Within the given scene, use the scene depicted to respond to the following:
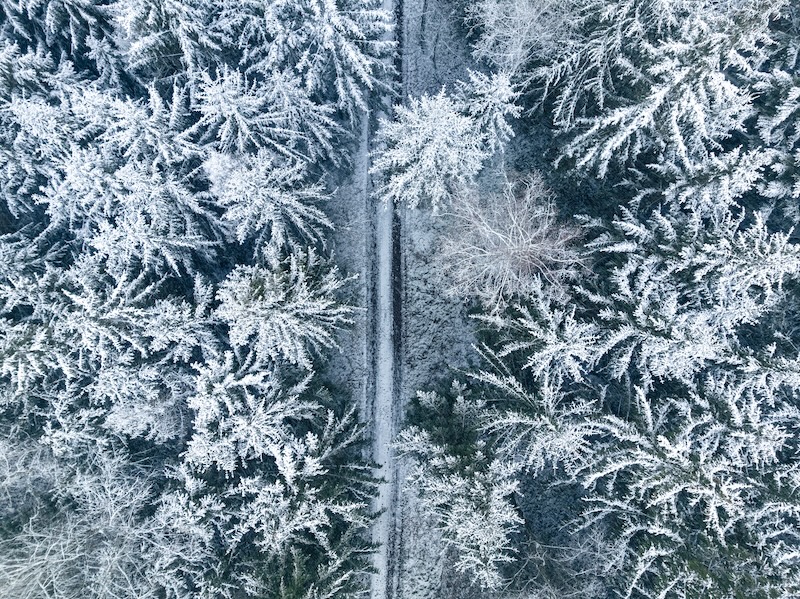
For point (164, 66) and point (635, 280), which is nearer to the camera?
point (635, 280)

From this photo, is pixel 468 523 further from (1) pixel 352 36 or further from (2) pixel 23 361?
(1) pixel 352 36

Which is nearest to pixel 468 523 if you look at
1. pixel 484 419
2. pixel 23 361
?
pixel 484 419

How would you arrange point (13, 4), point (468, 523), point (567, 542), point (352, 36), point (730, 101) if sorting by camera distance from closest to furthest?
point (468, 523), point (730, 101), point (352, 36), point (13, 4), point (567, 542)

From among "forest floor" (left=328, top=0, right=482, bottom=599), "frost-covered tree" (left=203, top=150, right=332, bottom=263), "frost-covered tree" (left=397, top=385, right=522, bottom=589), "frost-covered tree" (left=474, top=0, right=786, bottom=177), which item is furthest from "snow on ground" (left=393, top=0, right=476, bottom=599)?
"frost-covered tree" (left=203, top=150, right=332, bottom=263)

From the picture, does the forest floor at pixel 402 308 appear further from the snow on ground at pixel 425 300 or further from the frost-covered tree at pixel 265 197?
the frost-covered tree at pixel 265 197

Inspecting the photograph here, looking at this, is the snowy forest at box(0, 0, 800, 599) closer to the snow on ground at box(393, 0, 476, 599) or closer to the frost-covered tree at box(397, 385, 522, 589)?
the frost-covered tree at box(397, 385, 522, 589)

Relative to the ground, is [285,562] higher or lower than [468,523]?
lower
